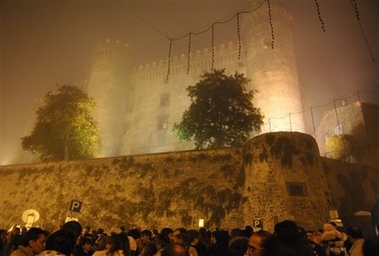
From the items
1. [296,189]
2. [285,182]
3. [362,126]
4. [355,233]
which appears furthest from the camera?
[362,126]

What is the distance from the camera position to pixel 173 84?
44.5 meters

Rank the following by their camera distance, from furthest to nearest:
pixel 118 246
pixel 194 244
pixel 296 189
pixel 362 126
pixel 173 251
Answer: pixel 362 126, pixel 296 189, pixel 194 244, pixel 118 246, pixel 173 251

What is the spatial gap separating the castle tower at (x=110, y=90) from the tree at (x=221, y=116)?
61.9 ft

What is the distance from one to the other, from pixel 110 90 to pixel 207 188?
1291 inches

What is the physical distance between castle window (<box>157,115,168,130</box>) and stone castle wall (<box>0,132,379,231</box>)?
21.0m

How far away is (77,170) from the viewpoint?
21.7 m

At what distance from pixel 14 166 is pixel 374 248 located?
2775cm

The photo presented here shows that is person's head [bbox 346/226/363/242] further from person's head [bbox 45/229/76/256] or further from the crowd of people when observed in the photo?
person's head [bbox 45/229/76/256]

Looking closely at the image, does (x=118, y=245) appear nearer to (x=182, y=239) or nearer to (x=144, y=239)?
(x=182, y=239)

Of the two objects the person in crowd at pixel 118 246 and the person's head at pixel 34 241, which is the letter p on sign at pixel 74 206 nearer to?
the person's head at pixel 34 241

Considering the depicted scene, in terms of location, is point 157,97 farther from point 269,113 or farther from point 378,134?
point 378,134

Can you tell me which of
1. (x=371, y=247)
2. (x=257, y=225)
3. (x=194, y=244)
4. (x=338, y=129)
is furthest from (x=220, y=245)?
(x=338, y=129)

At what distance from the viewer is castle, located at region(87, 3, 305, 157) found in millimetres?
34969

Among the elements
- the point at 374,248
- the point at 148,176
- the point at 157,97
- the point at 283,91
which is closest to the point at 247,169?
the point at 148,176
